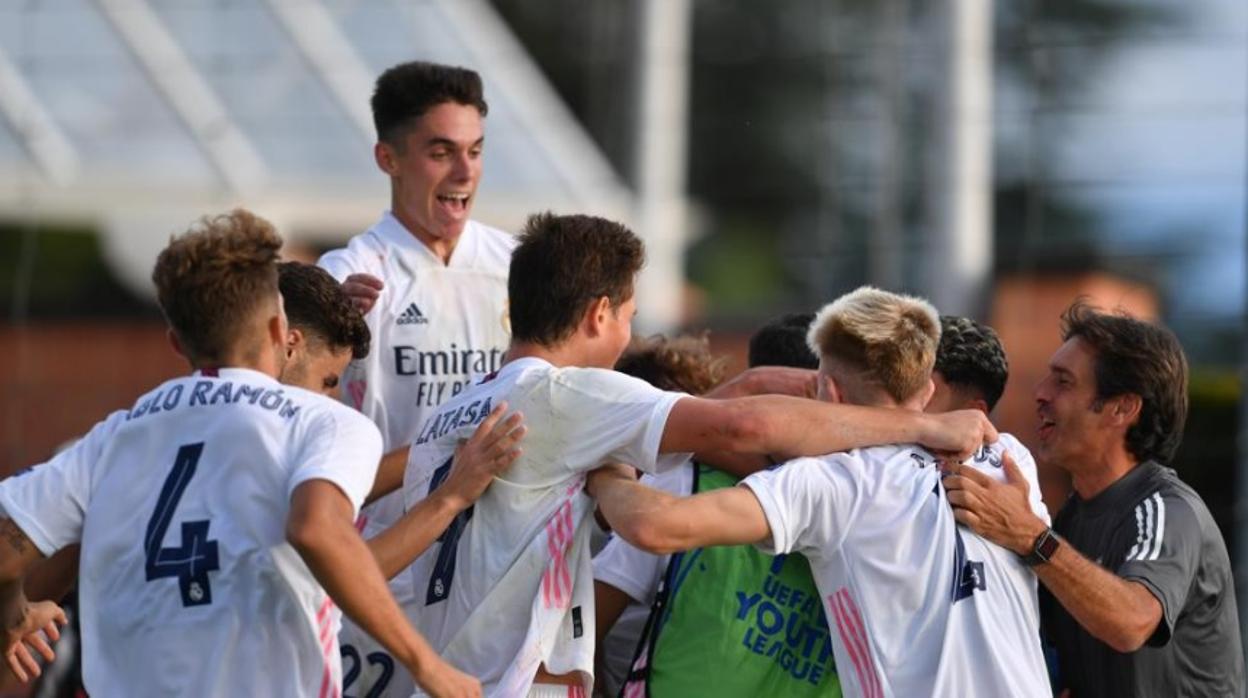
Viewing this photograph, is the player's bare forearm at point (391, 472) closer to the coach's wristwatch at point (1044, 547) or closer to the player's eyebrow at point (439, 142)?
the player's eyebrow at point (439, 142)

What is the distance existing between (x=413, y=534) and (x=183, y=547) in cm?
58

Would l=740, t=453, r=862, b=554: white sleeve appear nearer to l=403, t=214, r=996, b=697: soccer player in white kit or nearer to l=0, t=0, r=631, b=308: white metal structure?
l=403, t=214, r=996, b=697: soccer player in white kit

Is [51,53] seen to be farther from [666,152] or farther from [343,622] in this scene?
[343,622]

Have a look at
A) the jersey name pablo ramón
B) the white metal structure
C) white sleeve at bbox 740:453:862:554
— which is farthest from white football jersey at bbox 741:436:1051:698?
the white metal structure

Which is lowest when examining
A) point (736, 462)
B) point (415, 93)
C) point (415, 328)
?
point (736, 462)

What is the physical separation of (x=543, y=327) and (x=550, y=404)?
0.22 metres

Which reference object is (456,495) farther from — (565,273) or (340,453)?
(565,273)

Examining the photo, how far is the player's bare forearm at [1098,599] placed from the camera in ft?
15.9

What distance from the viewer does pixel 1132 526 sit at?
5.21 m

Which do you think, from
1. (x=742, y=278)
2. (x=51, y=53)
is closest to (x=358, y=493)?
(x=51, y=53)

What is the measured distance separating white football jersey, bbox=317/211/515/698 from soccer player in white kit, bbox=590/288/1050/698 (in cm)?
136

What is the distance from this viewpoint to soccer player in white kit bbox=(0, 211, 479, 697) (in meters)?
4.38

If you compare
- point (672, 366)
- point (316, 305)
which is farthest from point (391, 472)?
point (672, 366)

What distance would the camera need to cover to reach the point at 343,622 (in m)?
5.76
